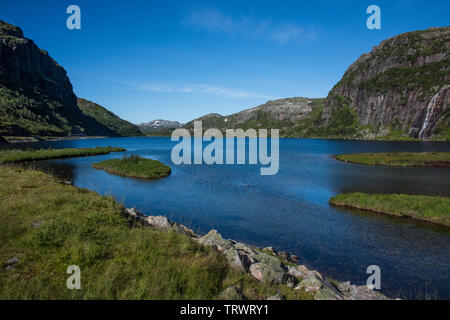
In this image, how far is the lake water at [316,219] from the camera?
16312 mm

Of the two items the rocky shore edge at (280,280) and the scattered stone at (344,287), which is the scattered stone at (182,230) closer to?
the rocky shore edge at (280,280)

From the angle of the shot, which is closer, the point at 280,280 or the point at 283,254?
the point at 280,280

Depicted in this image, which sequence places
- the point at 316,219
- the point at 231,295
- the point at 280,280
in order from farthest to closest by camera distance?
the point at 316,219 → the point at 280,280 → the point at 231,295

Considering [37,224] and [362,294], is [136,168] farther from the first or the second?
[362,294]

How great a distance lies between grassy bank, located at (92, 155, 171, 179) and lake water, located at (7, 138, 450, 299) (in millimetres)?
2866

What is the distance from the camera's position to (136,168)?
5100 cm

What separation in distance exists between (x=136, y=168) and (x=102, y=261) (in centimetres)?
4485

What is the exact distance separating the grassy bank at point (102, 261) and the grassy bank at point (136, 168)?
35.8 metres

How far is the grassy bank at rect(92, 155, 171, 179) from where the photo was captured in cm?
4816

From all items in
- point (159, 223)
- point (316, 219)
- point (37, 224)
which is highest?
point (37, 224)

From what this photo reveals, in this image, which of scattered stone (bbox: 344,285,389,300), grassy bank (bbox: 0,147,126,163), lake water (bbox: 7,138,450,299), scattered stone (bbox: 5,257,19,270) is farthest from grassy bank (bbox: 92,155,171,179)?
scattered stone (bbox: 344,285,389,300)

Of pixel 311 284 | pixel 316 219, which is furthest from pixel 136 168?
pixel 311 284
